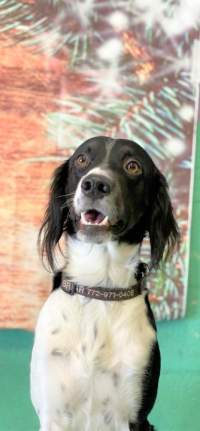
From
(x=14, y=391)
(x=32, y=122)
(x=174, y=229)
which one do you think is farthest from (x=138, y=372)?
(x=32, y=122)

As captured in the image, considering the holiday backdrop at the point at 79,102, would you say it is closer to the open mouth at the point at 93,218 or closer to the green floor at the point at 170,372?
the green floor at the point at 170,372

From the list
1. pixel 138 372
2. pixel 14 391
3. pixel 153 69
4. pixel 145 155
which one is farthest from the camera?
pixel 153 69

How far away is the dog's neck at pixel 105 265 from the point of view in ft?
5.25

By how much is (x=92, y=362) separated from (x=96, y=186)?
1.54 feet

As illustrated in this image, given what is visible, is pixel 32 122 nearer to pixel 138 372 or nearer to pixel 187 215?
pixel 187 215

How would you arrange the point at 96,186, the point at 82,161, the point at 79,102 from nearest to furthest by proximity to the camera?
the point at 96,186 → the point at 82,161 → the point at 79,102

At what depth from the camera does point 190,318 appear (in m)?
2.42

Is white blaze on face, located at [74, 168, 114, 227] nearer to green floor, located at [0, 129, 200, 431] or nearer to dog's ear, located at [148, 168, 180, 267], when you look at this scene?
dog's ear, located at [148, 168, 180, 267]

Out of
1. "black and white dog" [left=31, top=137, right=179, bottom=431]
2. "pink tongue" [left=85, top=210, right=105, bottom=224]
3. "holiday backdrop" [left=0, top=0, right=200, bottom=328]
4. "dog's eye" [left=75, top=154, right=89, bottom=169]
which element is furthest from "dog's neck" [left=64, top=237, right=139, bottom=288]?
"holiday backdrop" [left=0, top=0, right=200, bottom=328]

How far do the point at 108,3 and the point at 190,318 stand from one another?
Answer: 4.47 ft

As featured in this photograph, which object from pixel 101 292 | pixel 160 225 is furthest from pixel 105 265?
pixel 160 225

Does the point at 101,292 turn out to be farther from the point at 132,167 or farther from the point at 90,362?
the point at 132,167

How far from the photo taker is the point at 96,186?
1.41 meters

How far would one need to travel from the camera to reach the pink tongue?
1.49m
